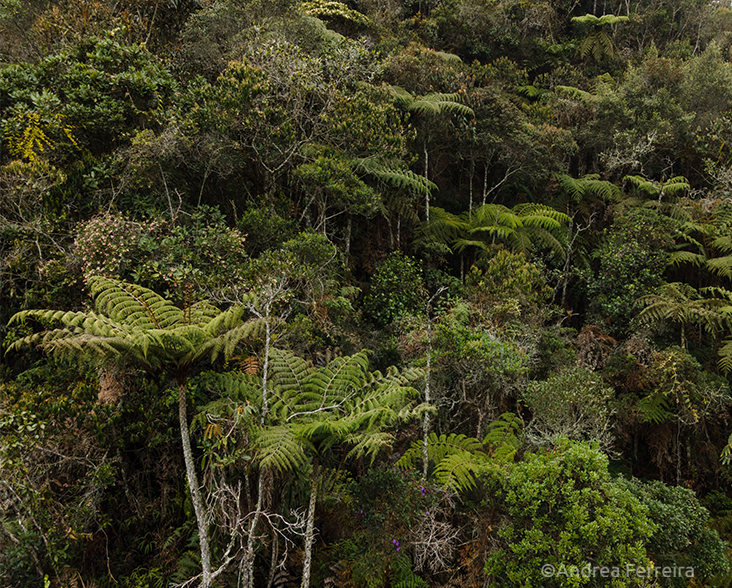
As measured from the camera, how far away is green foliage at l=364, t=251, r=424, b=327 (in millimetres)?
7730

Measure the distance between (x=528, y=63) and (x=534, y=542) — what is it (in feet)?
48.6

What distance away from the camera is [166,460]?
16.0 ft

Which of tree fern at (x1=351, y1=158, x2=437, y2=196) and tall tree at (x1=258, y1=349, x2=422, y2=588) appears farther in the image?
tree fern at (x1=351, y1=158, x2=437, y2=196)

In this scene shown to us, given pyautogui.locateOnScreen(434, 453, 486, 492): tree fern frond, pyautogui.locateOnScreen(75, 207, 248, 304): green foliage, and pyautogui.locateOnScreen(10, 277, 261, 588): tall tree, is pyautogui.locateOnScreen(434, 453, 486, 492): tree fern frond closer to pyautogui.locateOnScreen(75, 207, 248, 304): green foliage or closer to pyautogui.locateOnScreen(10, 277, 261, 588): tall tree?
pyautogui.locateOnScreen(10, 277, 261, 588): tall tree

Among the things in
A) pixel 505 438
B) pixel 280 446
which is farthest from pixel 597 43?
pixel 280 446

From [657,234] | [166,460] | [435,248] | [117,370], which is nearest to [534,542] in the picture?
[166,460]

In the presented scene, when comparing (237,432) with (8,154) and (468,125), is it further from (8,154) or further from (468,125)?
(468,125)

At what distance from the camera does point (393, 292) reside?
7.86 metres

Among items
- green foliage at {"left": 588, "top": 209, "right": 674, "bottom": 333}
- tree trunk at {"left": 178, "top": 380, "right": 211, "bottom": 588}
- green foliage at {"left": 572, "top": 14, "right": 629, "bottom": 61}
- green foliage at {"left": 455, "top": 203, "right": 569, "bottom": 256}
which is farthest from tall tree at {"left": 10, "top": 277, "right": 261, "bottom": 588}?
green foliage at {"left": 572, "top": 14, "right": 629, "bottom": 61}

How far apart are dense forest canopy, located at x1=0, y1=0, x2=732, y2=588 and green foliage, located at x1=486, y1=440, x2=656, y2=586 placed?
27 mm

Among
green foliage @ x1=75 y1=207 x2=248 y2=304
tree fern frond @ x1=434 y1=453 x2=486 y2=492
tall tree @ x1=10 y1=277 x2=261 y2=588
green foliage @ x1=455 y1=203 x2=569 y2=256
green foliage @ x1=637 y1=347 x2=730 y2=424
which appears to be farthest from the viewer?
green foliage @ x1=455 y1=203 x2=569 y2=256

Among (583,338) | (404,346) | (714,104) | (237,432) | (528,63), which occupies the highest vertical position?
(528,63)

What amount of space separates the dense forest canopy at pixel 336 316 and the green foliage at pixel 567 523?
3cm

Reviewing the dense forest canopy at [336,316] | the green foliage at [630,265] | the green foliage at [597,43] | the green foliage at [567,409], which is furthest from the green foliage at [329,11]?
the green foliage at [567,409]
